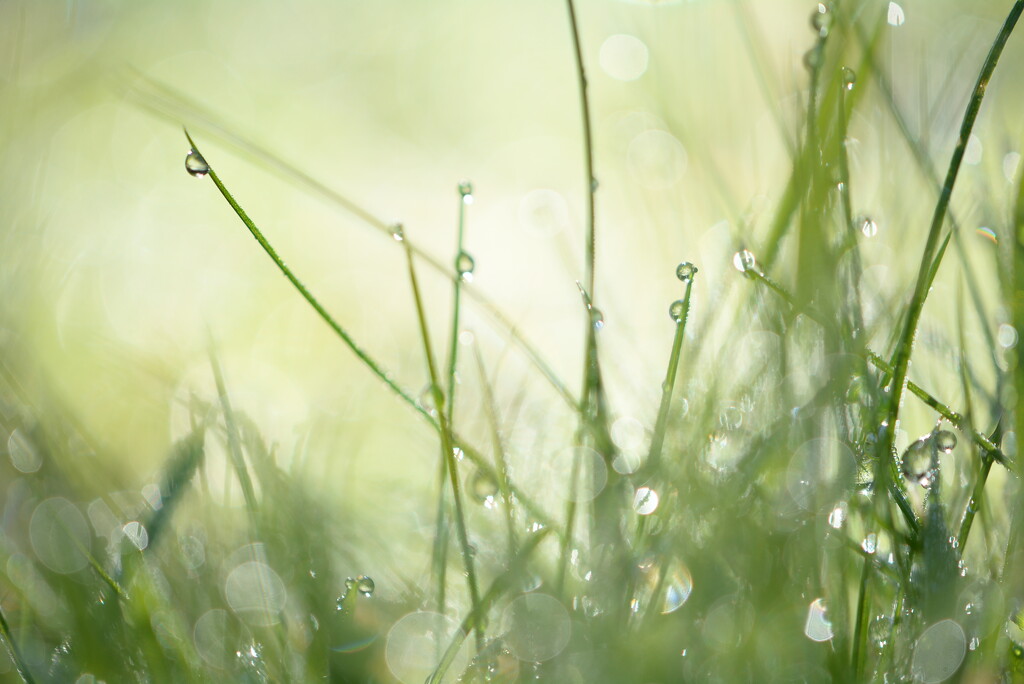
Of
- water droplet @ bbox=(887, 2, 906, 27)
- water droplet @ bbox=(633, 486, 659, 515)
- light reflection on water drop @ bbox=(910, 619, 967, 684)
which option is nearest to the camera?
light reflection on water drop @ bbox=(910, 619, 967, 684)

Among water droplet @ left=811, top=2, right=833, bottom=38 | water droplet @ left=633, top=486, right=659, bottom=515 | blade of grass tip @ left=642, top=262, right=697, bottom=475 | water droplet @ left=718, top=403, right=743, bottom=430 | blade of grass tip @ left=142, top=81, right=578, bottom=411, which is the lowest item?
water droplet @ left=633, top=486, right=659, bottom=515

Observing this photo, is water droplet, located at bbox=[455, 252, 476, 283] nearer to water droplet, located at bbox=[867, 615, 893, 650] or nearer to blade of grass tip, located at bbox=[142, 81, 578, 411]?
blade of grass tip, located at bbox=[142, 81, 578, 411]

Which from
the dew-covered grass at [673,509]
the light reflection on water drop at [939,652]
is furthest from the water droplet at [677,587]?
the light reflection on water drop at [939,652]

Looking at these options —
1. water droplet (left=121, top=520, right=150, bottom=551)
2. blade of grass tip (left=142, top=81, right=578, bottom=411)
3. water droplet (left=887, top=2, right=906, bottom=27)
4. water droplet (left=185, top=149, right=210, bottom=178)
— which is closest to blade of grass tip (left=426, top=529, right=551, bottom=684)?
blade of grass tip (left=142, top=81, right=578, bottom=411)

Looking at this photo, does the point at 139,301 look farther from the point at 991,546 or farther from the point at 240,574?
the point at 991,546

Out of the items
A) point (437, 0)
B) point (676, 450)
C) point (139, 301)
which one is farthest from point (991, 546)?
point (437, 0)

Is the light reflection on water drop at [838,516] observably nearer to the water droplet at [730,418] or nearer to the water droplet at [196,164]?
the water droplet at [730,418]
